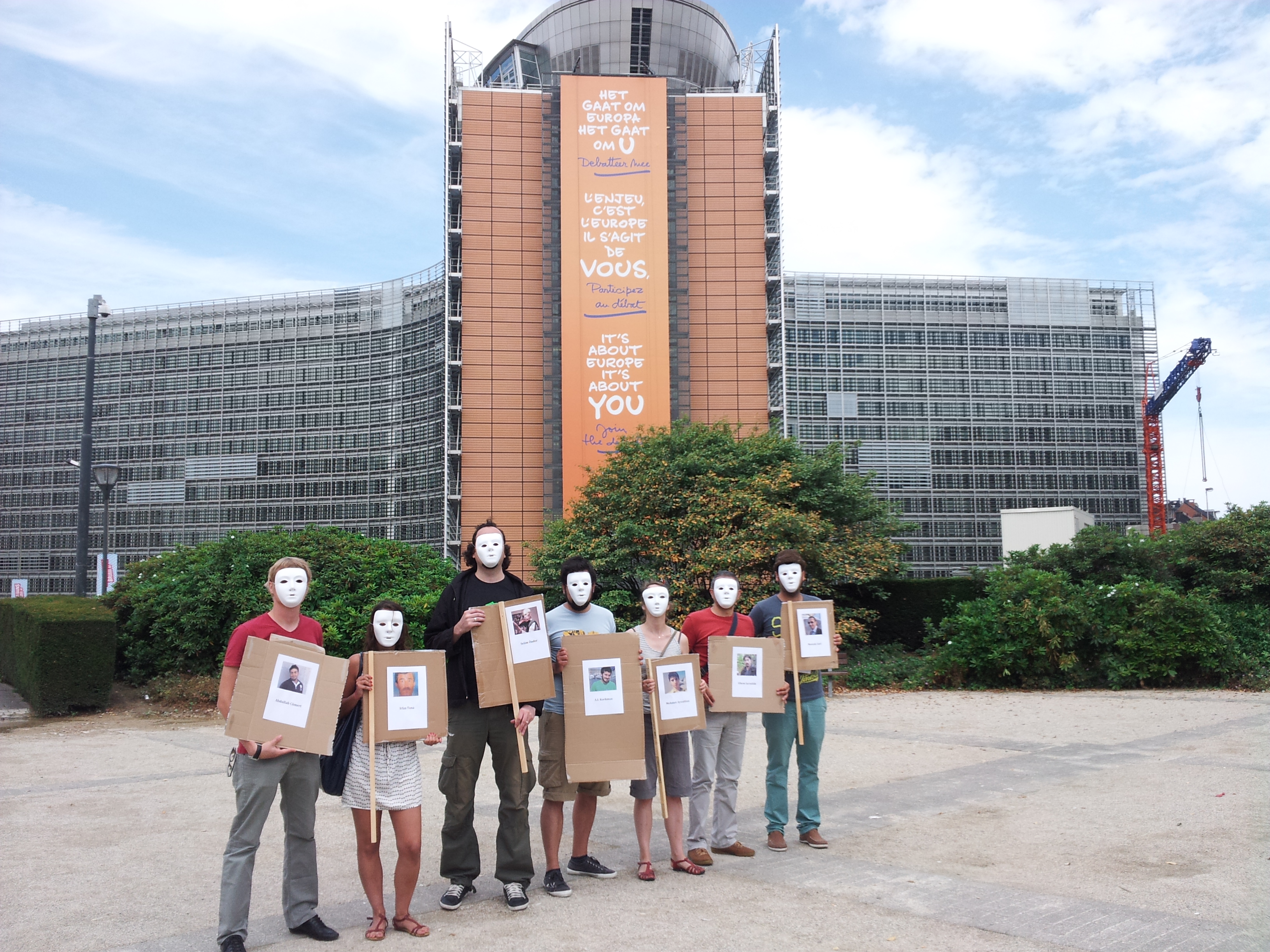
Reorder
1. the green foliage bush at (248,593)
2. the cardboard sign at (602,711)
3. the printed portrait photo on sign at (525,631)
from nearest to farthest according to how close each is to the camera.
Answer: the printed portrait photo on sign at (525,631)
the cardboard sign at (602,711)
the green foliage bush at (248,593)

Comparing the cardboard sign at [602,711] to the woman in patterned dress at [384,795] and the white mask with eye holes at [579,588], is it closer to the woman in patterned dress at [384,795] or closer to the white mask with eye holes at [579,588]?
the white mask with eye holes at [579,588]

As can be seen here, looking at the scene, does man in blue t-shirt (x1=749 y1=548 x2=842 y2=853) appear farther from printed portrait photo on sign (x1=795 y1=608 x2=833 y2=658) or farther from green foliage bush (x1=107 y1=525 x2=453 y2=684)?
green foliage bush (x1=107 y1=525 x2=453 y2=684)

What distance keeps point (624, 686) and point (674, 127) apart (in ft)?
143

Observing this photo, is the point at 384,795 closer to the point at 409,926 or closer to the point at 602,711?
the point at 409,926

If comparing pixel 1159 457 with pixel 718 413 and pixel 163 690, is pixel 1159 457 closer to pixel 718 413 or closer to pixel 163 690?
pixel 718 413

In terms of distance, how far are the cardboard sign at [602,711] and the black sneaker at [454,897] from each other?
840mm

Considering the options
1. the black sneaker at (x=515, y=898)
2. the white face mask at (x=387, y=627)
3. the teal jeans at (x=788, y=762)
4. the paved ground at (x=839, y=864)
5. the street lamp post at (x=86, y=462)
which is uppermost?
the street lamp post at (x=86, y=462)

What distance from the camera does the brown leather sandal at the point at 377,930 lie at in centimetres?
498

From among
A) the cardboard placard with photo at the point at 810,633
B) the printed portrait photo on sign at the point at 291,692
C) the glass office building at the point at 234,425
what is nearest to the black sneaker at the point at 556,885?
the printed portrait photo on sign at the point at 291,692

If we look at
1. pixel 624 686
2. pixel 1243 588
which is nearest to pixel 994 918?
pixel 624 686

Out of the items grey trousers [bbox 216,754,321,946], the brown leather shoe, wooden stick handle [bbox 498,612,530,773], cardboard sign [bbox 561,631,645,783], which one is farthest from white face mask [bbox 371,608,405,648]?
the brown leather shoe

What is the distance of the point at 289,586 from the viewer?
5066 mm

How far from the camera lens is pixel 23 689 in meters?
16.4

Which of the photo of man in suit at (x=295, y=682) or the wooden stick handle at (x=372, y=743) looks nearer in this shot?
the photo of man in suit at (x=295, y=682)
